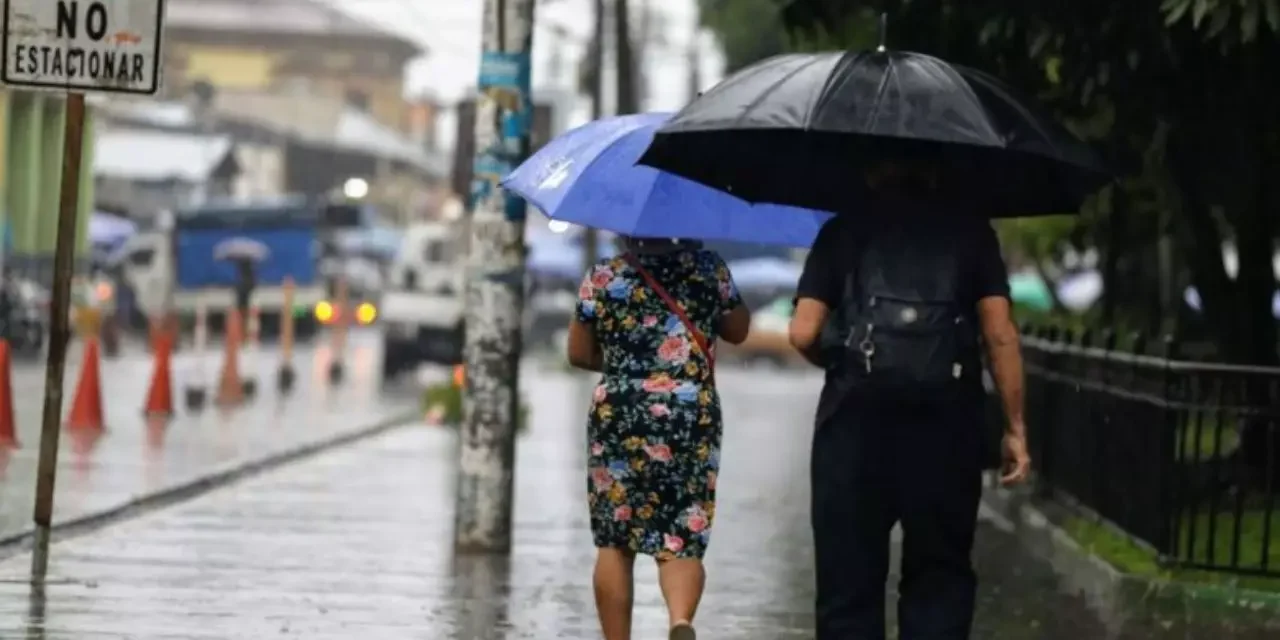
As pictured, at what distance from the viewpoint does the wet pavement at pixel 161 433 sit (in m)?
15.3

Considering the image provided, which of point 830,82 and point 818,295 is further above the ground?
point 830,82

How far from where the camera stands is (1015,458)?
7211mm

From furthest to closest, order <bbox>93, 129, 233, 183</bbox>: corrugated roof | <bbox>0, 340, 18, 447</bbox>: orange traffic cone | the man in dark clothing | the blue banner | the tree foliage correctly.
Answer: <bbox>93, 129, 233, 183</bbox>: corrugated roof
<bbox>0, 340, 18, 447</bbox>: orange traffic cone
the tree foliage
the blue banner
the man in dark clothing

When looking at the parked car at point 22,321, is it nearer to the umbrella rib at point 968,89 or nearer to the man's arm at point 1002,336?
the umbrella rib at point 968,89

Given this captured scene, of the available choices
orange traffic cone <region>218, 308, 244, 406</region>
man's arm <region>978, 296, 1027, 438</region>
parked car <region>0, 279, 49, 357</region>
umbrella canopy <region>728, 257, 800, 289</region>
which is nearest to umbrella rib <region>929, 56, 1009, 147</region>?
man's arm <region>978, 296, 1027, 438</region>

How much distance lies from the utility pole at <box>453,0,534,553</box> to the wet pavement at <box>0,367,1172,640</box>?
0.34 m

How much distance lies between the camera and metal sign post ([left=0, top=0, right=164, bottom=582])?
34.5 feet

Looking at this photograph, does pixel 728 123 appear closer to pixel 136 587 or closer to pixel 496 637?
pixel 496 637

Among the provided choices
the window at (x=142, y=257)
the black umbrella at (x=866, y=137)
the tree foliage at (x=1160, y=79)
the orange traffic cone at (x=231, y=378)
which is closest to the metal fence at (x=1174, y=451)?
the tree foliage at (x=1160, y=79)

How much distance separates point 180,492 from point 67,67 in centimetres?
567

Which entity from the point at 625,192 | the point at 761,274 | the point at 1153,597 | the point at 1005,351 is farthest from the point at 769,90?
the point at 761,274

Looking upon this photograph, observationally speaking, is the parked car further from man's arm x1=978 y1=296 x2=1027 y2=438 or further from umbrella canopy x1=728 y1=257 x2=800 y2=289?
man's arm x1=978 y1=296 x2=1027 y2=438

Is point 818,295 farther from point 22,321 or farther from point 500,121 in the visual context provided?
point 22,321

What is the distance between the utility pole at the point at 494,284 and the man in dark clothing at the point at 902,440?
5.26m
